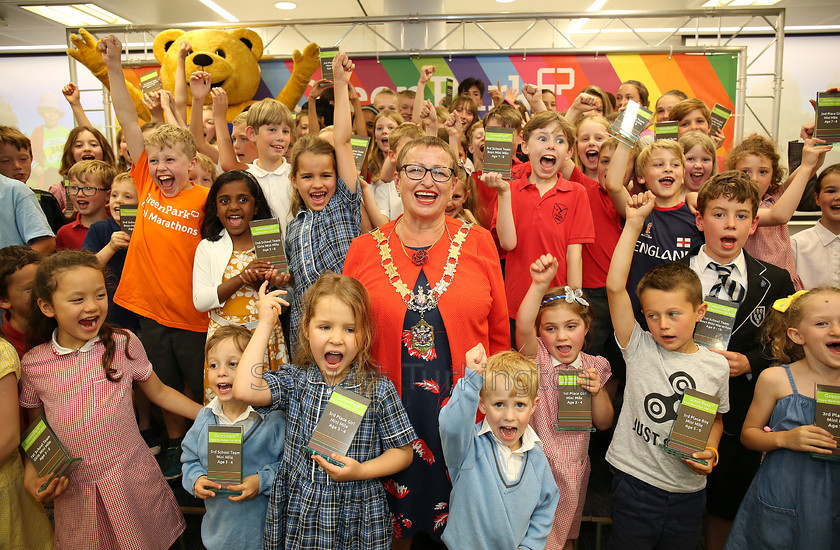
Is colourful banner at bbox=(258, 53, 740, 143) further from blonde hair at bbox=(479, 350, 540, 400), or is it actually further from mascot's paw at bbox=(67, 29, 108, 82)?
blonde hair at bbox=(479, 350, 540, 400)

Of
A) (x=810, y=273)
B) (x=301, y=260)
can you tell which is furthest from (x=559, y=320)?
(x=810, y=273)

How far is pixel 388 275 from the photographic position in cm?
202

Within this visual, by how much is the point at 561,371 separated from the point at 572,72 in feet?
14.9

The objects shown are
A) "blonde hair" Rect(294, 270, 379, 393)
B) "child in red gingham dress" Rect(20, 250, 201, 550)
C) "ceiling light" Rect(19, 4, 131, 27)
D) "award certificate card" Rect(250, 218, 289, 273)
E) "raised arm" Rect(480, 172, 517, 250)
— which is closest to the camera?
"blonde hair" Rect(294, 270, 379, 393)

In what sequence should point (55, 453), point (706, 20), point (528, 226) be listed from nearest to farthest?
point (55, 453), point (528, 226), point (706, 20)

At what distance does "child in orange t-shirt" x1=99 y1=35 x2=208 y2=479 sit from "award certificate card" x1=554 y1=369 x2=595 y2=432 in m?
1.73

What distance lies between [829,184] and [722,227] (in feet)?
2.85

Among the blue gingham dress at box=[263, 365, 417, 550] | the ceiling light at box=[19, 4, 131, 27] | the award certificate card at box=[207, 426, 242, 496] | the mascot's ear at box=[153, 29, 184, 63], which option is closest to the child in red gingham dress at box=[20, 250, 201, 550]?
the award certificate card at box=[207, 426, 242, 496]

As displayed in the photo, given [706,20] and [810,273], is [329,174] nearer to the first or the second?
[810,273]

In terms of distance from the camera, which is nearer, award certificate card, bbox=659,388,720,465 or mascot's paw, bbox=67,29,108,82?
award certificate card, bbox=659,388,720,465

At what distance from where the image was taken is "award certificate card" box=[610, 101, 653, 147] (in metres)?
2.31

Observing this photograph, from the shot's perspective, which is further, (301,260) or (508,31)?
(508,31)

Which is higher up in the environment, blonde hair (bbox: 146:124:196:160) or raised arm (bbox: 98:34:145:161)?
raised arm (bbox: 98:34:145:161)

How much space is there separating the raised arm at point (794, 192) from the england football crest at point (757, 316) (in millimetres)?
645
